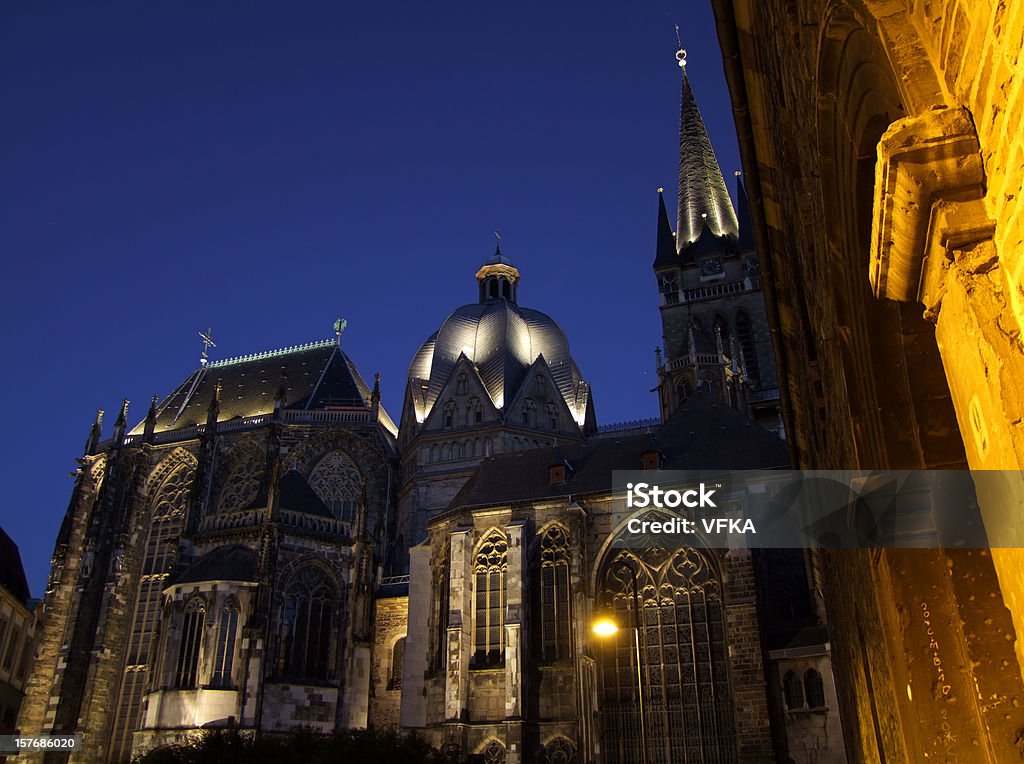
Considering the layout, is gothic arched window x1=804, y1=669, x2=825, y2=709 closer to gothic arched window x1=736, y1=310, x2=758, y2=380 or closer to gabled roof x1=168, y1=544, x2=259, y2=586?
gabled roof x1=168, y1=544, x2=259, y2=586

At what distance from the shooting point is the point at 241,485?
128ft

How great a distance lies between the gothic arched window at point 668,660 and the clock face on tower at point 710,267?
26.3 meters

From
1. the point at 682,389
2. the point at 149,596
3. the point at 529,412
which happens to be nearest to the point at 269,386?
the point at 149,596

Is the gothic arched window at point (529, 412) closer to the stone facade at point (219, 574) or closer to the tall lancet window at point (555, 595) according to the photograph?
the stone facade at point (219, 574)

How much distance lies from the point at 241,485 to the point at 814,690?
2692 centimetres

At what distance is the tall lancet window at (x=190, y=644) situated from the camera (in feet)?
92.9

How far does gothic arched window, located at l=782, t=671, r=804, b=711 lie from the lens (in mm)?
20922

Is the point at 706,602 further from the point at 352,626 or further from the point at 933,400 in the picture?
the point at 933,400

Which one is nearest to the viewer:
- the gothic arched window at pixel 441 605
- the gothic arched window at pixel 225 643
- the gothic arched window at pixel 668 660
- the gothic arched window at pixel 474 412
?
the gothic arched window at pixel 668 660

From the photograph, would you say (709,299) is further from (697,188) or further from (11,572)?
(11,572)

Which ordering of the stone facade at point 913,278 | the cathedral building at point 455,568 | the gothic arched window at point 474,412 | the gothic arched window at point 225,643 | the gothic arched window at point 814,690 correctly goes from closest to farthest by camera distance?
the stone facade at point 913,278, the gothic arched window at point 814,690, the cathedral building at point 455,568, the gothic arched window at point 225,643, the gothic arched window at point 474,412

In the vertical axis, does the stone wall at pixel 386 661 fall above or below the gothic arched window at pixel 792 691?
above

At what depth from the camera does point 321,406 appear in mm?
42156

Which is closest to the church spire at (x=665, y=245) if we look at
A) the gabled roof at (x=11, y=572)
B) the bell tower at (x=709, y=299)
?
the bell tower at (x=709, y=299)
